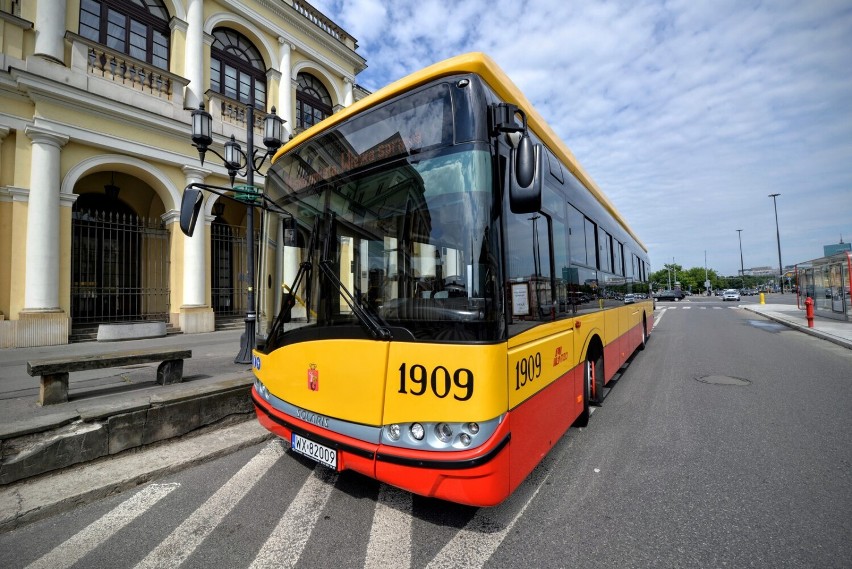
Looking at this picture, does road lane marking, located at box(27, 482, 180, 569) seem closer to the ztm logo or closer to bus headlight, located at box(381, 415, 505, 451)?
bus headlight, located at box(381, 415, 505, 451)

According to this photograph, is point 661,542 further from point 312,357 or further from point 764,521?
point 312,357

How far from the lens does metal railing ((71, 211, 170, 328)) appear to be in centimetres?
1180

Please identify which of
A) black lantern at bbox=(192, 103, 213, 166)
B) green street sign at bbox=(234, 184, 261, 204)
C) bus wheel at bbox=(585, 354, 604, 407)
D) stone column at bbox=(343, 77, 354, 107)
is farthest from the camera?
stone column at bbox=(343, 77, 354, 107)

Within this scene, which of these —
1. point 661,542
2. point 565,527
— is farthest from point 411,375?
point 661,542

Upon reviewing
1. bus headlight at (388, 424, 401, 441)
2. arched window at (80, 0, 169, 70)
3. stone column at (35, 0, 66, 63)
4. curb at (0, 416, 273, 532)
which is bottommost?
curb at (0, 416, 273, 532)

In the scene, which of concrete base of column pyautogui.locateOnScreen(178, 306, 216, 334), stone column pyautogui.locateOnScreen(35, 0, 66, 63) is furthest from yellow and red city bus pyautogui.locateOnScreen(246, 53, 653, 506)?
stone column pyautogui.locateOnScreen(35, 0, 66, 63)

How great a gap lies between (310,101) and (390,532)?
18.8 metres

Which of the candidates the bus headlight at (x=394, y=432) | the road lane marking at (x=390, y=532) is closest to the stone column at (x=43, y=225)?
the road lane marking at (x=390, y=532)

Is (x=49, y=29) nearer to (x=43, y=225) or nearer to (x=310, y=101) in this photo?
(x=43, y=225)

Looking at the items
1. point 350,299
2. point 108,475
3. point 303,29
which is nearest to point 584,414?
point 350,299

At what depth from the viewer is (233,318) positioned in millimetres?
14516

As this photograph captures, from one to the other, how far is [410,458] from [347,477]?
4.44 feet

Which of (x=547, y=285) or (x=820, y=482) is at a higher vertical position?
(x=547, y=285)

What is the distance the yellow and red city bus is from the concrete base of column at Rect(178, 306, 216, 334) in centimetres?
1061
